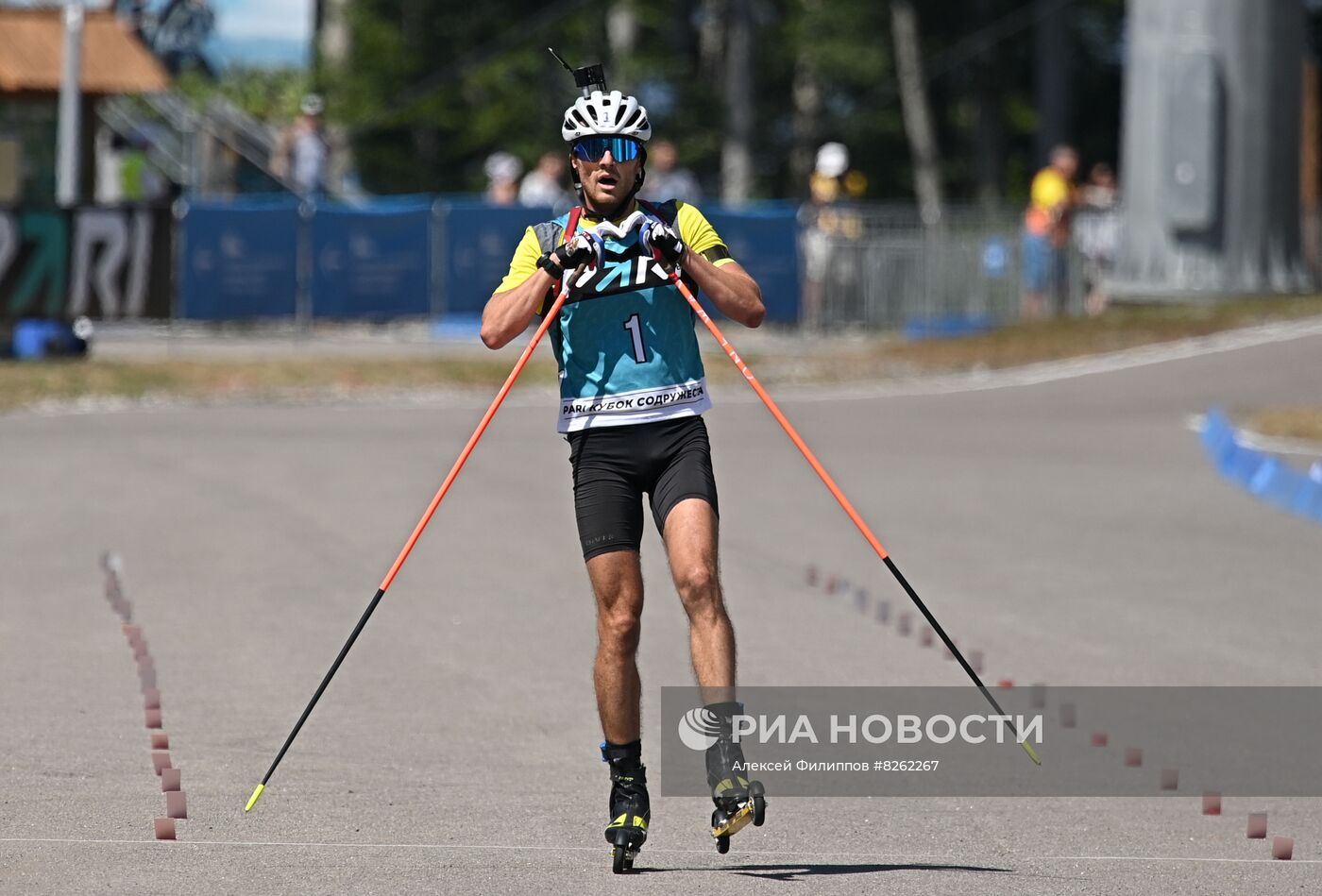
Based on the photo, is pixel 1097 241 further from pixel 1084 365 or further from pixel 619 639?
pixel 619 639

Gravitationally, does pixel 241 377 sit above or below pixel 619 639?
above

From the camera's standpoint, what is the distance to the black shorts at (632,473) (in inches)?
269

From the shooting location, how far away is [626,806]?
6594 mm

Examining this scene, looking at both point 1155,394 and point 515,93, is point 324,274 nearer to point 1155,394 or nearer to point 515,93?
point 1155,394

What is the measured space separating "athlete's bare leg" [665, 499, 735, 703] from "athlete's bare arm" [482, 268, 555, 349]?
69cm

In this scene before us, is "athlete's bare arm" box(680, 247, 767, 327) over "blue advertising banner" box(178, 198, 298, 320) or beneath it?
beneath

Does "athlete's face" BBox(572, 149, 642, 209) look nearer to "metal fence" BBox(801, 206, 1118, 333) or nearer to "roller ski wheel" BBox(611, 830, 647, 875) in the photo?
"roller ski wheel" BBox(611, 830, 647, 875)

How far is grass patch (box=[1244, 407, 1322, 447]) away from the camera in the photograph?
1927 cm

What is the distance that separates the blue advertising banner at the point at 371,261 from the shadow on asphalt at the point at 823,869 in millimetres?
19214

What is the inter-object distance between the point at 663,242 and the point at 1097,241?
25.5 meters

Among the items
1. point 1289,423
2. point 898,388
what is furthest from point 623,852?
point 898,388

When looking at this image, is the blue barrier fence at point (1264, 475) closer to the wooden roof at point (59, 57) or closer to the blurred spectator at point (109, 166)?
the wooden roof at point (59, 57)

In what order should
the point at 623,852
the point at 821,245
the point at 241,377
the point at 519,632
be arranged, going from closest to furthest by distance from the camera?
the point at 623,852 → the point at 519,632 → the point at 241,377 → the point at 821,245

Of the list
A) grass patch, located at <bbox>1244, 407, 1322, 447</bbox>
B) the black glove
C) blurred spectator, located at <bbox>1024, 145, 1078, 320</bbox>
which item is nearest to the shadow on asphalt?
the black glove
